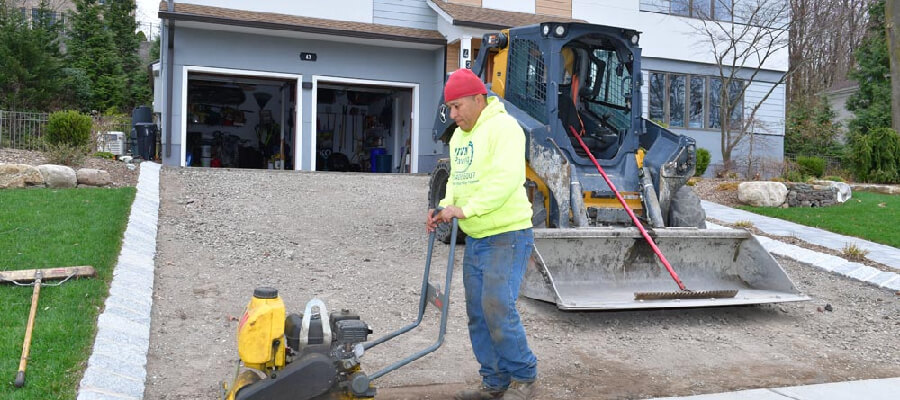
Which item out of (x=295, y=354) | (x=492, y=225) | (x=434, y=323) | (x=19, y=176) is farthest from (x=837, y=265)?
(x=19, y=176)

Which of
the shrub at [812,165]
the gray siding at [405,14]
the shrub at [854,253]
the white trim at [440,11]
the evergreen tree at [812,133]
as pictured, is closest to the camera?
the shrub at [854,253]

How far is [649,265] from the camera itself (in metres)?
7.29

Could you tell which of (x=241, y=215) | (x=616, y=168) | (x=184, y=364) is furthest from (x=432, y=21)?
(x=184, y=364)

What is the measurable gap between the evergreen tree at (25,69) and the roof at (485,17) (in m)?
13.0

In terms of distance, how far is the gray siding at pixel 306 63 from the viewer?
16.3 m

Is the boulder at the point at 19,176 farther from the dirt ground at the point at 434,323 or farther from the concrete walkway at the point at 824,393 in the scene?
the concrete walkway at the point at 824,393

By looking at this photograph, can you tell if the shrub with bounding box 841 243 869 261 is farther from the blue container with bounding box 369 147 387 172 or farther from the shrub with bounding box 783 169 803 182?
the blue container with bounding box 369 147 387 172

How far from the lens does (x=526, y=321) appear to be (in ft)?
21.1

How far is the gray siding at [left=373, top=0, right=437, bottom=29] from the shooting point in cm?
1773

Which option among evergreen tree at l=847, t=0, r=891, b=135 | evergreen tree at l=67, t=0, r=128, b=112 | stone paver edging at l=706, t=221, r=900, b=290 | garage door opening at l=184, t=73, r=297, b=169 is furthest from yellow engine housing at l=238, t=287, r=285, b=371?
evergreen tree at l=67, t=0, r=128, b=112

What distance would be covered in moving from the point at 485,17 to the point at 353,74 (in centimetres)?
320

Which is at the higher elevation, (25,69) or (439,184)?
(25,69)

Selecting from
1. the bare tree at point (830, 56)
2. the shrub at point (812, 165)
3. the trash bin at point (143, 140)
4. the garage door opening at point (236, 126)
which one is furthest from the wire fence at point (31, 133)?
the bare tree at point (830, 56)

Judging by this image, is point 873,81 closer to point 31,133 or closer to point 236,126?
point 236,126
